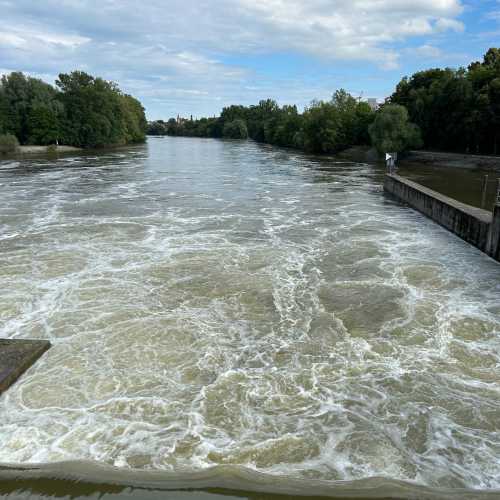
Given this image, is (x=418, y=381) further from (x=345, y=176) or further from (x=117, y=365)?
(x=345, y=176)

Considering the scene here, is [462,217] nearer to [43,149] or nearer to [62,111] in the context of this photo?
[43,149]

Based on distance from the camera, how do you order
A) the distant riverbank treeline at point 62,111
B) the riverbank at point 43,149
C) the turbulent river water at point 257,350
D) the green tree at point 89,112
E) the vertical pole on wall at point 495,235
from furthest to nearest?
the green tree at point 89,112 → the distant riverbank treeline at point 62,111 → the riverbank at point 43,149 → the vertical pole on wall at point 495,235 → the turbulent river water at point 257,350

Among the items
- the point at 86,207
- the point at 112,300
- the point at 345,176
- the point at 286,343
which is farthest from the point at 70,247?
the point at 345,176


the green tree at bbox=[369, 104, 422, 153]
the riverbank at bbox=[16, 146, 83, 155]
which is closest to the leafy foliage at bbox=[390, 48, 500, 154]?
the green tree at bbox=[369, 104, 422, 153]

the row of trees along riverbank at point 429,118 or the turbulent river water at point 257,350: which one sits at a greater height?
the row of trees along riverbank at point 429,118

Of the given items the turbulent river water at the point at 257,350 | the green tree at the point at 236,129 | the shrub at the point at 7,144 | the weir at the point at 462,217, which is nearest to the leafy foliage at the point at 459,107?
the weir at the point at 462,217

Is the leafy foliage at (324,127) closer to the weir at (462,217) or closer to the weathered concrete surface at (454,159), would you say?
the weathered concrete surface at (454,159)

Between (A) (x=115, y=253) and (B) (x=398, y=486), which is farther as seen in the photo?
(A) (x=115, y=253)

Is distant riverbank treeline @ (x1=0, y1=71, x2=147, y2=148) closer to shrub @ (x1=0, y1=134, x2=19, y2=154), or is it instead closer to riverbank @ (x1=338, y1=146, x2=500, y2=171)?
shrub @ (x1=0, y1=134, x2=19, y2=154)

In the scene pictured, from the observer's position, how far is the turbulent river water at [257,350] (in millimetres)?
6477

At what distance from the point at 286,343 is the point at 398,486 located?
4.24 meters

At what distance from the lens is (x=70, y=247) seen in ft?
55.3

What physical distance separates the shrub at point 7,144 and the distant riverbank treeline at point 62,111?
2.39 metres

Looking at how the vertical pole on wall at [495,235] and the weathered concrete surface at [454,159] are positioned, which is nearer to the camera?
the vertical pole on wall at [495,235]
